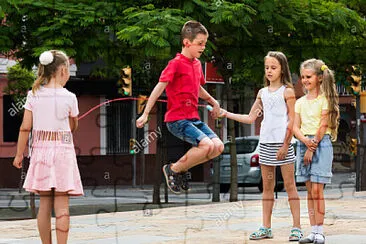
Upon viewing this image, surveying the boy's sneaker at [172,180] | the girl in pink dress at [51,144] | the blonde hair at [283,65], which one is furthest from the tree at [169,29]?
the boy's sneaker at [172,180]

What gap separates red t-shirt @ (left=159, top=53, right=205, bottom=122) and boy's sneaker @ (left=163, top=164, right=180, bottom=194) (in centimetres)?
41

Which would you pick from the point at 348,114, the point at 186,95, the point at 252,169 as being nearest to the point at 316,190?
the point at 186,95

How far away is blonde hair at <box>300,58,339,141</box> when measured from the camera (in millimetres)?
9144

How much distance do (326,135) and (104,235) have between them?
104 inches

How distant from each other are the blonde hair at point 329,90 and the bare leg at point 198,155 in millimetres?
2078

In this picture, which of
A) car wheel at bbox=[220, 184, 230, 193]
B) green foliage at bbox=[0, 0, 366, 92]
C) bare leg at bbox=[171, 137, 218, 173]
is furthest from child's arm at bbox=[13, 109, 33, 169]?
car wheel at bbox=[220, 184, 230, 193]

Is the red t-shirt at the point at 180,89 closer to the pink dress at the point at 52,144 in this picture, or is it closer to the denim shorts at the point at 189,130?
the denim shorts at the point at 189,130

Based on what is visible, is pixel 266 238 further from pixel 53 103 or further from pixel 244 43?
pixel 244 43

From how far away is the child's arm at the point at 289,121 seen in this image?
9250mm

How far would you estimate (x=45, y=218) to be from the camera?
313 inches

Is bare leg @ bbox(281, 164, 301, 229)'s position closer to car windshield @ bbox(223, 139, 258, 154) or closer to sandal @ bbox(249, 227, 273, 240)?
sandal @ bbox(249, 227, 273, 240)

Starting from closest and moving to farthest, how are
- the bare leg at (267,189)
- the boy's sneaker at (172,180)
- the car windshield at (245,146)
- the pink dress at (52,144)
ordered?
the boy's sneaker at (172,180) < the pink dress at (52,144) < the bare leg at (267,189) < the car windshield at (245,146)

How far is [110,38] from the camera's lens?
17.5 metres

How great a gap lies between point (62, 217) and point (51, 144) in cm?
61
